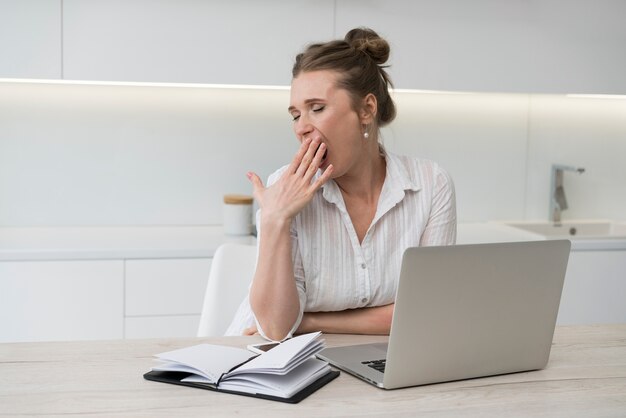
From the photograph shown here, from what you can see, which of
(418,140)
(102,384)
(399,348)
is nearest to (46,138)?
(418,140)

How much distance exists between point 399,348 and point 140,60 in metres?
2.05

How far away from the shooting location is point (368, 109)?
2.28 m

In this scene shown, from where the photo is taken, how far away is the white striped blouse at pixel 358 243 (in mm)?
2131

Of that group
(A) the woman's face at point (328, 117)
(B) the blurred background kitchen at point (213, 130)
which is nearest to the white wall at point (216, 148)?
(B) the blurred background kitchen at point (213, 130)

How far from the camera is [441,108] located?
3.89 metres

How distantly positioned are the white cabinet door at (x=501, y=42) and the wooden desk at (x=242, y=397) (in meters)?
1.89

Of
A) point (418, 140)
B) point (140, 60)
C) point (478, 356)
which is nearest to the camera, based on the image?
point (478, 356)

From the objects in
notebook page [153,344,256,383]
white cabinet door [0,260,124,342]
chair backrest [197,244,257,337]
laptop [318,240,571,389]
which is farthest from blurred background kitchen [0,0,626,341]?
laptop [318,240,571,389]

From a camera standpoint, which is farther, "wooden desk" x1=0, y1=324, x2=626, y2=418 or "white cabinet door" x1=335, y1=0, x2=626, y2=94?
"white cabinet door" x1=335, y1=0, x2=626, y2=94

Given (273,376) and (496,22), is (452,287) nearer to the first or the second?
(273,376)

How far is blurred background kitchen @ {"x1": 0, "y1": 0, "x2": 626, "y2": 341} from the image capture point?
3113mm

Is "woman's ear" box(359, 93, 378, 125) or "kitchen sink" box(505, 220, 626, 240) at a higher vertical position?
"woman's ear" box(359, 93, 378, 125)

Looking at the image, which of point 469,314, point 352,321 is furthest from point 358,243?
point 469,314

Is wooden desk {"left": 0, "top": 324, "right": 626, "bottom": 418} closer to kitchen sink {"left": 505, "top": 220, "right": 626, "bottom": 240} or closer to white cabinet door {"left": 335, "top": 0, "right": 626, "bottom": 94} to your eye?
white cabinet door {"left": 335, "top": 0, "right": 626, "bottom": 94}
